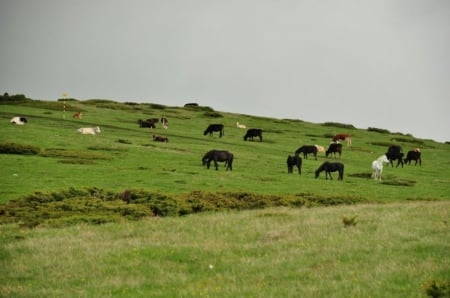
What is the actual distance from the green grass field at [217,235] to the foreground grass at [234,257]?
0.05m

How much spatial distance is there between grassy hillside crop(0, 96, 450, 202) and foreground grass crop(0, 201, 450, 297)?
10125 millimetres

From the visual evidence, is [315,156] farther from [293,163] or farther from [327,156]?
[293,163]

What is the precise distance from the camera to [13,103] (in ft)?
267

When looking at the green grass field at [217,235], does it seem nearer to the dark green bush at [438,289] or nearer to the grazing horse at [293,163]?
the dark green bush at [438,289]

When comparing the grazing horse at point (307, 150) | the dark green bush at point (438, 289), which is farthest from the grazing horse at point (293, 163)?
the dark green bush at point (438, 289)

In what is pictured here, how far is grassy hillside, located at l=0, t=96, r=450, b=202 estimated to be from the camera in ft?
116

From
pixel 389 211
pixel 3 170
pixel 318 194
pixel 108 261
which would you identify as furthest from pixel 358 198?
pixel 3 170

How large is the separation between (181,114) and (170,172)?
165 feet

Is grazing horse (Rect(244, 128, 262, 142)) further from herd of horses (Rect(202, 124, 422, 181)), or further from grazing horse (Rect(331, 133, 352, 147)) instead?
grazing horse (Rect(331, 133, 352, 147))

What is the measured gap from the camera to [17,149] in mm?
43969

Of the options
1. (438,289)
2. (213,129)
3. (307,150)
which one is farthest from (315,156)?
(438,289)

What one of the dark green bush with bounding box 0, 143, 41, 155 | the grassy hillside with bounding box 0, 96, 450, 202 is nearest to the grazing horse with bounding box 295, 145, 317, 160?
the grassy hillside with bounding box 0, 96, 450, 202

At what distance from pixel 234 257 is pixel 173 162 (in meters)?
27.0

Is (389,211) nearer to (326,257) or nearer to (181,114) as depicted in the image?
(326,257)
